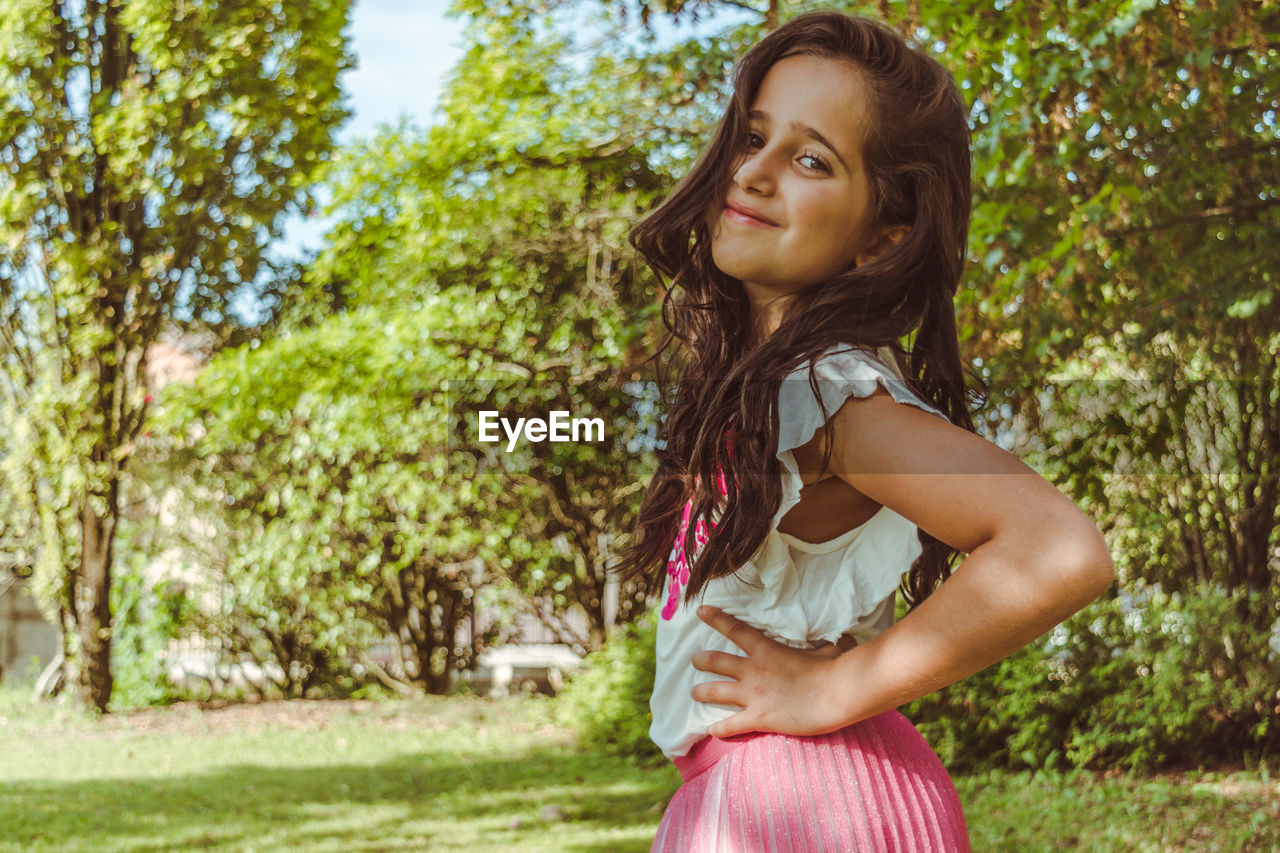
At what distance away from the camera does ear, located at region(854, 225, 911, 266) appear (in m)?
1.16

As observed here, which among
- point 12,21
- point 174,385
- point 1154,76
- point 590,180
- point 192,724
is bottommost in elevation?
point 192,724

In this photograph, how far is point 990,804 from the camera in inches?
211

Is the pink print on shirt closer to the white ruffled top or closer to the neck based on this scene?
the white ruffled top

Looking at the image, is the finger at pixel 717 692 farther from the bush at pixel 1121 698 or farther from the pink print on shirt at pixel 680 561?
the bush at pixel 1121 698

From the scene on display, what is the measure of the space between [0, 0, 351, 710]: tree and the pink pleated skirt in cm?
813

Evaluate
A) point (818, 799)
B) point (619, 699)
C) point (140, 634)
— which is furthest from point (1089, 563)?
point (140, 634)

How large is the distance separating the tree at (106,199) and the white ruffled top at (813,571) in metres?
8.08

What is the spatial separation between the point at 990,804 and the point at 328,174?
235 inches

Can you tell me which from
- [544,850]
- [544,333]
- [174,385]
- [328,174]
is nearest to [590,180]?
[544,333]

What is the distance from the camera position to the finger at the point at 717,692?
1079 mm

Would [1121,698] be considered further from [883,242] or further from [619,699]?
[883,242]

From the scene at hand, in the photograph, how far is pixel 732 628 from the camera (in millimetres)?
1095

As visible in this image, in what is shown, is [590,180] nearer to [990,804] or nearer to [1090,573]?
[990,804]

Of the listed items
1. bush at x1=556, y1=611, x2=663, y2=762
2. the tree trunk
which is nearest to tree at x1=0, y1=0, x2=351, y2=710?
the tree trunk
